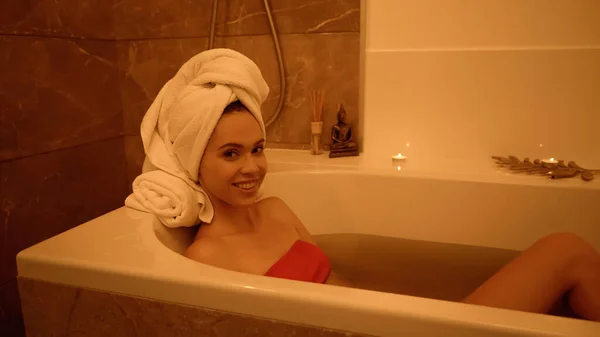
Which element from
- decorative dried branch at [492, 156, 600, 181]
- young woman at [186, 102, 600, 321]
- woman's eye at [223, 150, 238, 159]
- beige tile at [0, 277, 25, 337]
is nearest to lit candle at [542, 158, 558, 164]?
decorative dried branch at [492, 156, 600, 181]

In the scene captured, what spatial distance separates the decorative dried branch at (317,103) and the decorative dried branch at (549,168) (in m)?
0.61

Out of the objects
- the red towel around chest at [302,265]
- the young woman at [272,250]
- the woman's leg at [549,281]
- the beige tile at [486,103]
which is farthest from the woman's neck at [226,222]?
the beige tile at [486,103]

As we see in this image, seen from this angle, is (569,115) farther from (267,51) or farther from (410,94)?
(267,51)

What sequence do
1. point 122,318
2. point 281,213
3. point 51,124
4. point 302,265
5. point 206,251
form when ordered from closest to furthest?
point 122,318
point 206,251
point 302,265
point 281,213
point 51,124

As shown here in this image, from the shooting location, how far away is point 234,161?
98 centimetres

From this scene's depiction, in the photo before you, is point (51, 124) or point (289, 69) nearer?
point (51, 124)

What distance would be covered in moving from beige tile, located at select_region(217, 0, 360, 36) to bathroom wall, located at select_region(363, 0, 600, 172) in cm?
8

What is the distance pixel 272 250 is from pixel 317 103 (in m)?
0.73

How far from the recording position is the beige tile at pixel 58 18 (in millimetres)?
1326

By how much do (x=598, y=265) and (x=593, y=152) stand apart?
2.44 feet

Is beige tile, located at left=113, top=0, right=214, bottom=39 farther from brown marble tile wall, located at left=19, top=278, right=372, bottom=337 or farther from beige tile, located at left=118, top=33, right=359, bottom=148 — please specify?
brown marble tile wall, located at left=19, top=278, right=372, bottom=337

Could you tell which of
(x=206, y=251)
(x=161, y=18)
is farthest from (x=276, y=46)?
(x=206, y=251)

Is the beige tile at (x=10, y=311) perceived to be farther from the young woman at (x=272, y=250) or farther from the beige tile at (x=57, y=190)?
the young woman at (x=272, y=250)

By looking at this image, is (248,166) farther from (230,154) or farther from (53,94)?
(53,94)
